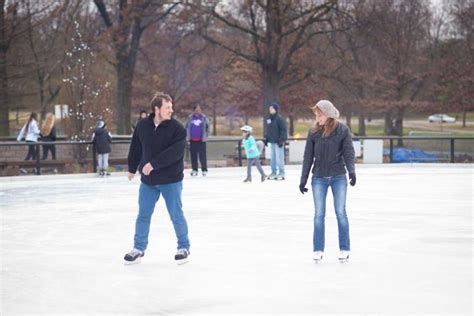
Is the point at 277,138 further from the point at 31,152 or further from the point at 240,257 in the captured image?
the point at 240,257

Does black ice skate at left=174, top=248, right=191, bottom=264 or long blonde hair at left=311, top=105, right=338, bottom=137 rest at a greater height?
long blonde hair at left=311, top=105, right=338, bottom=137

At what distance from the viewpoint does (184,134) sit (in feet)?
29.4

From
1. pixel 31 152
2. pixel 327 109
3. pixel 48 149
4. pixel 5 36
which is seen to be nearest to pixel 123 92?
pixel 5 36

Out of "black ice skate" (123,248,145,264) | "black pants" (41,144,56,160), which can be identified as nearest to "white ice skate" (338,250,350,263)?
"black ice skate" (123,248,145,264)

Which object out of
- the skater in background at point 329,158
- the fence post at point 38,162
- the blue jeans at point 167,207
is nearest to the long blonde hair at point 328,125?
the skater in background at point 329,158

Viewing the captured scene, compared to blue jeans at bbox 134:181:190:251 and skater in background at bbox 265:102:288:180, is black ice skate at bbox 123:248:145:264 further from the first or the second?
skater in background at bbox 265:102:288:180

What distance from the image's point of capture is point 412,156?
28.5m

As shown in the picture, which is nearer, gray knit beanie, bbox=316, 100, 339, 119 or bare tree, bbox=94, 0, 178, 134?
gray knit beanie, bbox=316, 100, 339, 119

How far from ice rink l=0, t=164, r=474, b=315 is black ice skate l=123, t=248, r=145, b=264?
9 cm

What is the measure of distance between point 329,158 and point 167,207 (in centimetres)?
167

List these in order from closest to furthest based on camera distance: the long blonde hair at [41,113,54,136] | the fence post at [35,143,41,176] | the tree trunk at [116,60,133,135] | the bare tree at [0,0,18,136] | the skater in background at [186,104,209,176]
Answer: the skater in background at [186,104,209,176]
the fence post at [35,143,41,176]
the long blonde hair at [41,113,54,136]
the bare tree at [0,0,18,136]
the tree trunk at [116,60,133,135]

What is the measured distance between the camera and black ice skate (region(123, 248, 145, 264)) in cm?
899

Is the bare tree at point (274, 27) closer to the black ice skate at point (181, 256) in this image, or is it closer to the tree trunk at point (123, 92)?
the tree trunk at point (123, 92)

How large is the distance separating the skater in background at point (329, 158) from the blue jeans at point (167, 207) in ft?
4.12
